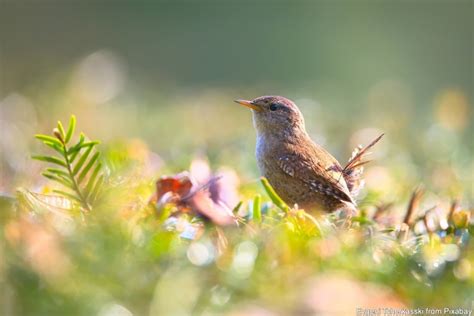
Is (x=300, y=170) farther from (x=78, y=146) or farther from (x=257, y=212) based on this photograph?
(x=78, y=146)

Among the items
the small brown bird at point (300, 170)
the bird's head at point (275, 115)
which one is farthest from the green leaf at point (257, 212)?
the bird's head at point (275, 115)

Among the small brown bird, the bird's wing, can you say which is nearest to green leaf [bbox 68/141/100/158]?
the small brown bird

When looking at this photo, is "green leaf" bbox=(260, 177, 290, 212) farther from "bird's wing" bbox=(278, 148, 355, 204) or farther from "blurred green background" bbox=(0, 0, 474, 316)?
"bird's wing" bbox=(278, 148, 355, 204)

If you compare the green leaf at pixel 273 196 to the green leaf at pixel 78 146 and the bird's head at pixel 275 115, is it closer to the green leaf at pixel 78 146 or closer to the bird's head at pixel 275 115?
the green leaf at pixel 78 146

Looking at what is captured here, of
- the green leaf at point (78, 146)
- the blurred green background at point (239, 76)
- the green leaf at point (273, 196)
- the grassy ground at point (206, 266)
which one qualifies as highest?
the blurred green background at point (239, 76)

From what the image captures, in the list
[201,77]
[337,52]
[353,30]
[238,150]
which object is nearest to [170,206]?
[238,150]

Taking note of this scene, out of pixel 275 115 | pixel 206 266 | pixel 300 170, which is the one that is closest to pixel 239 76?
pixel 275 115
